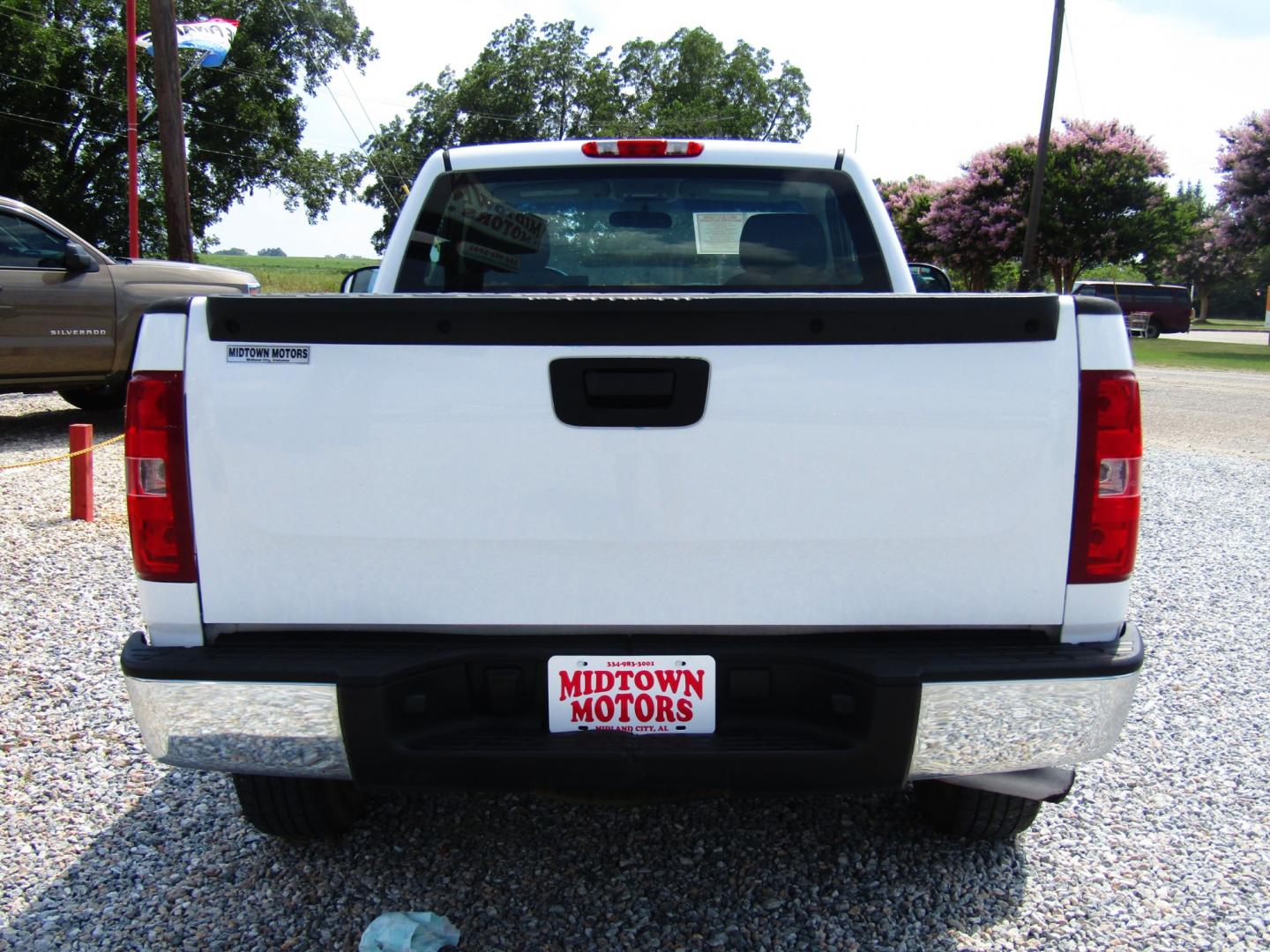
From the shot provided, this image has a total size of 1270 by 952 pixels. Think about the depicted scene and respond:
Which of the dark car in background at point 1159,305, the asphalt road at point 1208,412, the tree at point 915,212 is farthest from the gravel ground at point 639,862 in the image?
the dark car in background at point 1159,305

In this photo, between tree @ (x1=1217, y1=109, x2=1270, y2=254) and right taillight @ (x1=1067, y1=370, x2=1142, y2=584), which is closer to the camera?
right taillight @ (x1=1067, y1=370, x2=1142, y2=584)

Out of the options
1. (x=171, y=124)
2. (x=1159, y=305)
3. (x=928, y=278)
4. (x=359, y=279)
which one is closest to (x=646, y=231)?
(x=928, y=278)

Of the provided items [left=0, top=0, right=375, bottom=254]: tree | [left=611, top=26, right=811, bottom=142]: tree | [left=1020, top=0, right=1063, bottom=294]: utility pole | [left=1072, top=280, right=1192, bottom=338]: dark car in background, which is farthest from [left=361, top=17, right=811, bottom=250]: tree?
[left=1020, top=0, right=1063, bottom=294]: utility pole

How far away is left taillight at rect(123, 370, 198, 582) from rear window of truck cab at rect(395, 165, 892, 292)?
1.59 meters

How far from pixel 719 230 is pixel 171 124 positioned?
12904mm

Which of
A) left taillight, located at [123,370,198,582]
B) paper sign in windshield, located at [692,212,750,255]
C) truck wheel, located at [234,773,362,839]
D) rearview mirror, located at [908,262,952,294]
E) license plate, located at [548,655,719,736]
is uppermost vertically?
paper sign in windshield, located at [692,212,750,255]

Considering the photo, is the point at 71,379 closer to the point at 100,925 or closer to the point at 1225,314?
the point at 100,925

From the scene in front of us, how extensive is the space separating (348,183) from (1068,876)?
38.5 meters

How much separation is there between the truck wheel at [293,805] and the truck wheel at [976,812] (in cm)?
157

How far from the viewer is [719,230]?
3494 millimetres

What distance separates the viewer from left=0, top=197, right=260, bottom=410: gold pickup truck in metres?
8.27

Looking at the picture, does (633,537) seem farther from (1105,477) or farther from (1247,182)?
(1247,182)

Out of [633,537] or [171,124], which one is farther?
[171,124]

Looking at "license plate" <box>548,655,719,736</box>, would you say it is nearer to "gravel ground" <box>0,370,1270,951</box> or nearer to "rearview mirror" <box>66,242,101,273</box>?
"gravel ground" <box>0,370,1270,951</box>
